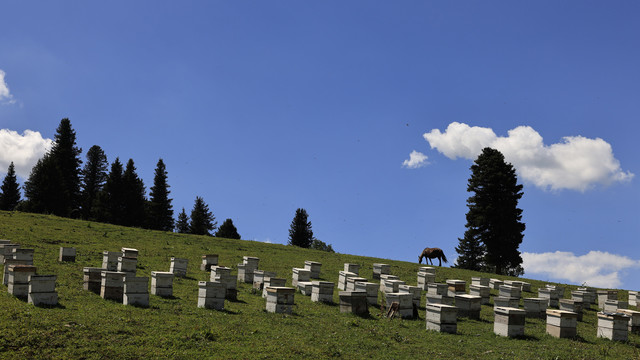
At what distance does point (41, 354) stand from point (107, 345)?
5.22ft

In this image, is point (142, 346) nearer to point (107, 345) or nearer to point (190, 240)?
point (107, 345)

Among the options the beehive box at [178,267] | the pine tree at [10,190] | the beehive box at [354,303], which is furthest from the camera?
the pine tree at [10,190]

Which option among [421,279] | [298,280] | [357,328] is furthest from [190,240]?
[357,328]

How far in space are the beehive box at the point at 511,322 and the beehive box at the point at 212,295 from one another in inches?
431

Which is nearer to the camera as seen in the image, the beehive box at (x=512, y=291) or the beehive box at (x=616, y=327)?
the beehive box at (x=616, y=327)

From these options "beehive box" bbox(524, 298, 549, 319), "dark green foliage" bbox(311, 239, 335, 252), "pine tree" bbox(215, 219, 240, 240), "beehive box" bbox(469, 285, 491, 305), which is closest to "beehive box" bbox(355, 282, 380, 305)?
"beehive box" bbox(469, 285, 491, 305)

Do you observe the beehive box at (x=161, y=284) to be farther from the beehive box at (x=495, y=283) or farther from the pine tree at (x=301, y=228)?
the pine tree at (x=301, y=228)

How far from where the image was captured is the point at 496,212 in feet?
190

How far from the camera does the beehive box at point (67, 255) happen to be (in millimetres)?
26094

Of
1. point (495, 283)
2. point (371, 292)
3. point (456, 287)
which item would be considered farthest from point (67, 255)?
point (495, 283)

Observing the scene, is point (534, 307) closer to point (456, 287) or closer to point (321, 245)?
point (456, 287)

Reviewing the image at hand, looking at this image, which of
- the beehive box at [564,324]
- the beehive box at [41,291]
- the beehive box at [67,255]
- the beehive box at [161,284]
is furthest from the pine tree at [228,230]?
the beehive box at [564,324]

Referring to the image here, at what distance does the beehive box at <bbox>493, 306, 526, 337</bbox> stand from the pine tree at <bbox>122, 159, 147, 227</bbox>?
227 ft

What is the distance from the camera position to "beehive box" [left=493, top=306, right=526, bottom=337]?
18562 millimetres
